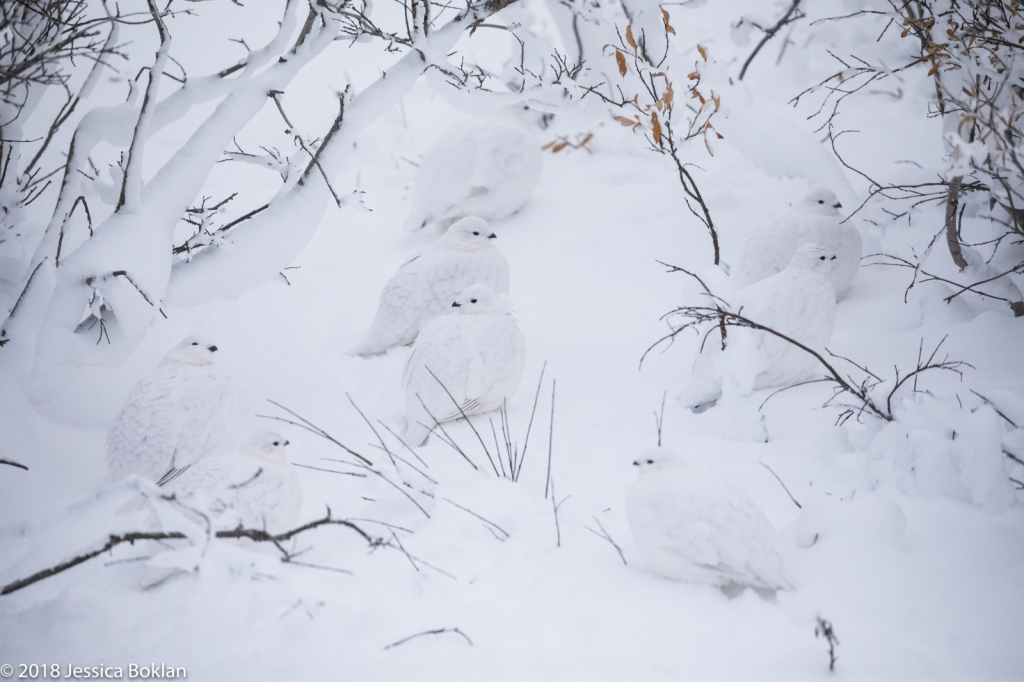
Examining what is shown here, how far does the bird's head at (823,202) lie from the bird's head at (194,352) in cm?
310

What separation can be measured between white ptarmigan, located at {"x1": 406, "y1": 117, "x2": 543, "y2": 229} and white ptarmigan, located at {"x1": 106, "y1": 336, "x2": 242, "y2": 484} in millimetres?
2260

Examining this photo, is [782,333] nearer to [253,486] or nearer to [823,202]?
[823,202]

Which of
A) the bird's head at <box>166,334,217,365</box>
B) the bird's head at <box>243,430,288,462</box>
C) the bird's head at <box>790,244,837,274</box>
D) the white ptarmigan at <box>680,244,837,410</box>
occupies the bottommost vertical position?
the white ptarmigan at <box>680,244,837,410</box>

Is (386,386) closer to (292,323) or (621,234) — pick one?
(292,323)

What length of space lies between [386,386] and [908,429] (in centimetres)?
229

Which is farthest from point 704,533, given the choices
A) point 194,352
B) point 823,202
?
point 823,202

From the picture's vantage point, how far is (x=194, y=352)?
2.86 metres

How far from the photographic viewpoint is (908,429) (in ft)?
6.66

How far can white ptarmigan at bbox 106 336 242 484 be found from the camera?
2.46 meters

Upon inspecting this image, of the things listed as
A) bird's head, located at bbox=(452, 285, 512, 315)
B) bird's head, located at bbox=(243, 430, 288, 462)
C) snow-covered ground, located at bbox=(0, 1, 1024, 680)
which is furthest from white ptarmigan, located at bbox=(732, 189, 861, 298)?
bird's head, located at bbox=(243, 430, 288, 462)

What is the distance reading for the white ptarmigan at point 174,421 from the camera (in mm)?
2457

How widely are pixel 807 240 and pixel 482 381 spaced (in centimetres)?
187

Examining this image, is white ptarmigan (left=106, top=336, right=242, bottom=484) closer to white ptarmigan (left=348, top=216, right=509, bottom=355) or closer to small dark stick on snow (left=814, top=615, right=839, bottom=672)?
white ptarmigan (left=348, top=216, right=509, bottom=355)

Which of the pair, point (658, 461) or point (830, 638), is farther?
point (658, 461)
